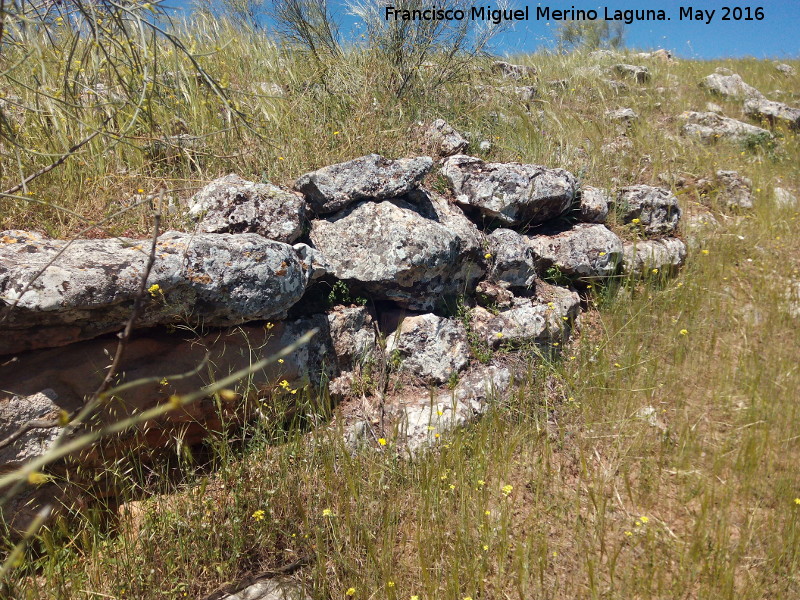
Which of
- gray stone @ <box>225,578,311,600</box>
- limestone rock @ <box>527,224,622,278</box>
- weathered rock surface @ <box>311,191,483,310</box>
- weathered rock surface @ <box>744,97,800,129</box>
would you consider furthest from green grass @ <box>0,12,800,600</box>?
weathered rock surface @ <box>744,97,800,129</box>

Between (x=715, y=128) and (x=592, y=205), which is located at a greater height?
(x=715, y=128)

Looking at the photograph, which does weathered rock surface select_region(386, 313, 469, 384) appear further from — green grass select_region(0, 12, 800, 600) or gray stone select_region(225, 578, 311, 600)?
gray stone select_region(225, 578, 311, 600)

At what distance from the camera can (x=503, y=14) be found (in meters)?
5.70

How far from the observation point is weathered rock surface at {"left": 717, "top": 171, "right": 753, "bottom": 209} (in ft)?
19.0

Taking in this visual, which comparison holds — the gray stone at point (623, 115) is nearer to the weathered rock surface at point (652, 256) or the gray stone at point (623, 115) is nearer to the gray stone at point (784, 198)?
the gray stone at point (784, 198)

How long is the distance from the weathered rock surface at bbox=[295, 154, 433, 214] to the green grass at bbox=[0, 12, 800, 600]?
38cm

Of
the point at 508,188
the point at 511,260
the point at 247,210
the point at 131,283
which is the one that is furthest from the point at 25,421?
the point at 508,188

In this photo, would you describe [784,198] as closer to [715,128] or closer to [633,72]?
[715,128]

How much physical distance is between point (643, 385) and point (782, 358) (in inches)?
42.9

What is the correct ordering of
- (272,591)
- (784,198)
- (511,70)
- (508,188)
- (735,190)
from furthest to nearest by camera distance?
(511,70) < (784,198) < (735,190) < (508,188) < (272,591)

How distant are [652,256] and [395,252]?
90.8 inches

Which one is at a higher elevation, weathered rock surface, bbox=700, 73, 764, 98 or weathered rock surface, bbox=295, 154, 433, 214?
weathered rock surface, bbox=700, 73, 764, 98

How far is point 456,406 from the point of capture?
10.7ft

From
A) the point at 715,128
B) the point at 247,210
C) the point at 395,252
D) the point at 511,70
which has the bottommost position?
the point at 395,252
